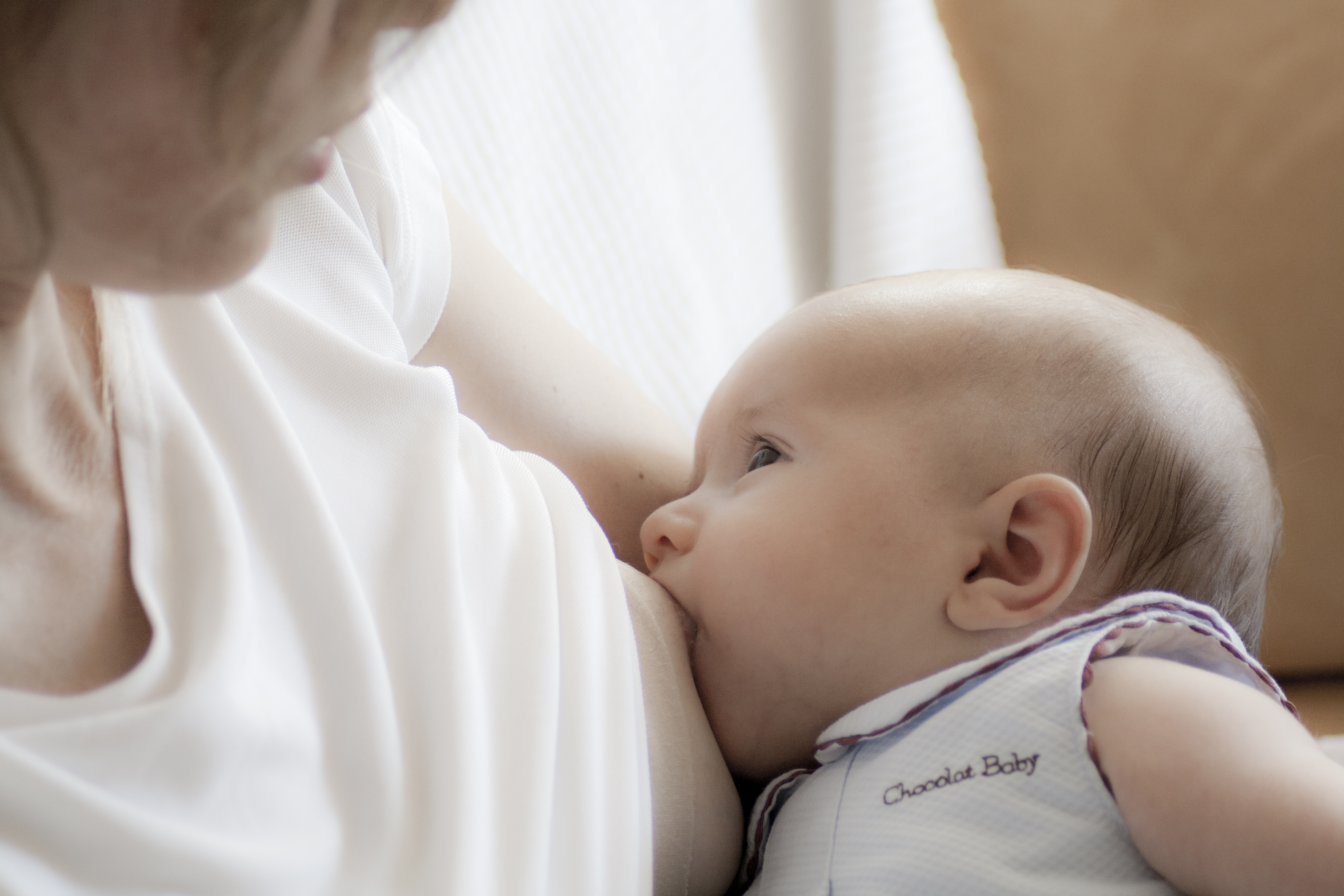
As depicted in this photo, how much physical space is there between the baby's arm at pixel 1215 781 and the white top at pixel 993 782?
0.02 meters

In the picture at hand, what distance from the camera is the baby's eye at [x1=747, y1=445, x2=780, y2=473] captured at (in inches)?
33.1

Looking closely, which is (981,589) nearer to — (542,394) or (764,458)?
(764,458)

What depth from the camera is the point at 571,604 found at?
0.65 metres

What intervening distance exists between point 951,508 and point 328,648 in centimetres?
42

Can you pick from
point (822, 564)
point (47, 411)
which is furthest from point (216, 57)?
point (822, 564)

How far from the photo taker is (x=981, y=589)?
2.42ft

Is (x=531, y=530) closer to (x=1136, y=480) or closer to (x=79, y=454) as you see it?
(x=79, y=454)

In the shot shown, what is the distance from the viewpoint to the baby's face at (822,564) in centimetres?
75

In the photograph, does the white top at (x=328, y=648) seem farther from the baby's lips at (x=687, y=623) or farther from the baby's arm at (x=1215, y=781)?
the baby's arm at (x=1215, y=781)

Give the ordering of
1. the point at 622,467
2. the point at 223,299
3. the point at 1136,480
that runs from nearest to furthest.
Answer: the point at 223,299, the point at 1136,480, the point at 622,467

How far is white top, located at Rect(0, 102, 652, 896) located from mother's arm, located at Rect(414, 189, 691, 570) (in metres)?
0.12

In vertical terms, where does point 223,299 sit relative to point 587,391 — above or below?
above

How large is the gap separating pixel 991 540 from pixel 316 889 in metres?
0.47

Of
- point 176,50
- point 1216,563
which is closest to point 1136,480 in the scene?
point 1216,563
